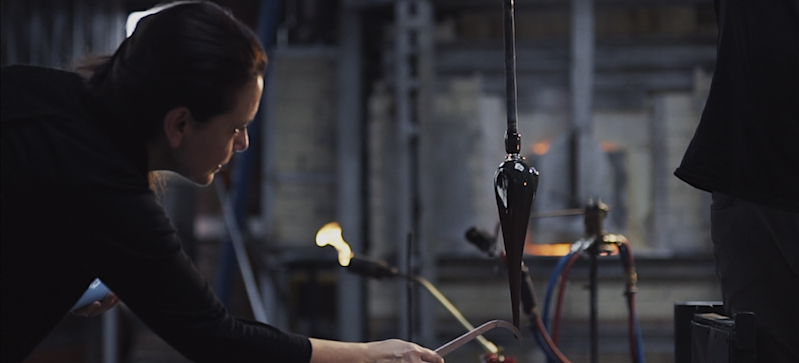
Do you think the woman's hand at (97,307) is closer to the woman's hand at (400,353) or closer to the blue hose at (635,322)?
the woman's hand at (400,353)

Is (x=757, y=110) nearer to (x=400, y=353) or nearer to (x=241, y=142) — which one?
(x=400, y=353)

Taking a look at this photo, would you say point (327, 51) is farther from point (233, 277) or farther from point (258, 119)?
point (233, 277)

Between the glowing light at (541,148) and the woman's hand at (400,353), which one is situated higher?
the glowing light at (541,148)

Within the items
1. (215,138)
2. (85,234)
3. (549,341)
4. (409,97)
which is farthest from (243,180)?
(85,234)

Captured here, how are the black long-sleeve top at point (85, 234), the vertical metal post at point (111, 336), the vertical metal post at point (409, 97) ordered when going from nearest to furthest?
the black long-sleeve top at point (85, 234) < the vertical metal post at point (409, 97) < the vertical metal post at point (111, 336)

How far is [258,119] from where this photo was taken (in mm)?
5398

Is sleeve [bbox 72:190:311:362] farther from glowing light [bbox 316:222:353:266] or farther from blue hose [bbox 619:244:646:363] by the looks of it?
blue hose [bbox 619:244:646:363]

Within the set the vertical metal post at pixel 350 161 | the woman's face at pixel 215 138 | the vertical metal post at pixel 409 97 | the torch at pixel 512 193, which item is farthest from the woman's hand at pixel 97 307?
the vertical metal post at pixel 350 161

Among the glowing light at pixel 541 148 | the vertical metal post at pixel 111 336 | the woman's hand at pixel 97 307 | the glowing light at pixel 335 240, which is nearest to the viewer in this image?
the woman's hand at pixel 97 307

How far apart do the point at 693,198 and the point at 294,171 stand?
2.67 m

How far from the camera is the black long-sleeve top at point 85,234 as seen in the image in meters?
1.16

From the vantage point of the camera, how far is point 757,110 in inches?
52.3

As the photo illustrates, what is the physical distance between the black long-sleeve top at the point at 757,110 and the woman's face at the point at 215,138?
0.77 metres

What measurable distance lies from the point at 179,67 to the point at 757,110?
924mm
